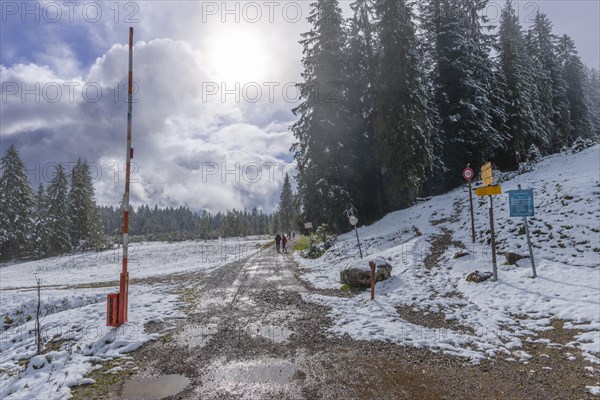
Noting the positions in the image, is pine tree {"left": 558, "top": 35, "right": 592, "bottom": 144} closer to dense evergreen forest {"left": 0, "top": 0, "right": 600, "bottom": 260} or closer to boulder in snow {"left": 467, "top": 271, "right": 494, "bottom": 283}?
dense evergreen forest {"left": 0, "top": 0, "right": 600, "bottom": 260}

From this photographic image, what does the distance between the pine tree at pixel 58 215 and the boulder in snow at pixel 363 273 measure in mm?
46423

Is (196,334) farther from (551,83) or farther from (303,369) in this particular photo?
(551,83)

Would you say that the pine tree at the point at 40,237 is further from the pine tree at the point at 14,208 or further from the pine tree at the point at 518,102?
the pine tree at the point at 518,102

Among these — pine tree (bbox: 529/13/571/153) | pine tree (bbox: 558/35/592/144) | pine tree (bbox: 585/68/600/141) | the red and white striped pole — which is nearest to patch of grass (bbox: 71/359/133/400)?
the red and white striped pole

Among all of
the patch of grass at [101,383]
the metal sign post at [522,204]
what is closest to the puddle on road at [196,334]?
the patch of grass at [101,383]

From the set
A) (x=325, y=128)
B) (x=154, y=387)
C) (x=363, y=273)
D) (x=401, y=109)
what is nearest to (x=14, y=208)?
(x=325, y=128)

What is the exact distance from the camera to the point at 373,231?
71.9ft

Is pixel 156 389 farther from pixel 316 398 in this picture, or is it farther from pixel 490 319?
pixel 490 319

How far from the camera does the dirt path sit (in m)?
4.62

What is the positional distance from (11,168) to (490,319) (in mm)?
54976

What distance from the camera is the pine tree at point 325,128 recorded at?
2412 cm

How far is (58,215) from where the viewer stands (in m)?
44.6

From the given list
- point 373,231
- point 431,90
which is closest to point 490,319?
point 373,231

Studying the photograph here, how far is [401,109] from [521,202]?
15.4 m
